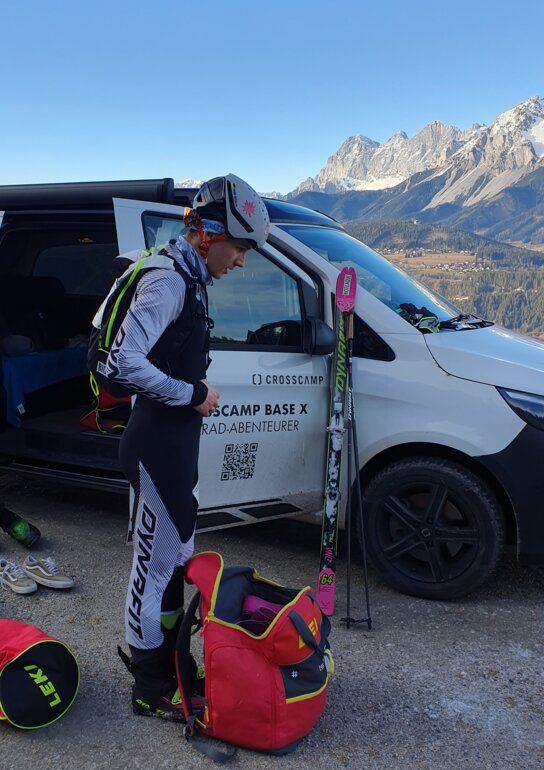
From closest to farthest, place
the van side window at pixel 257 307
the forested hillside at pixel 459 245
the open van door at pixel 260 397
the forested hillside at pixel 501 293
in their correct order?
the open van door at pixel 260 397, the van side window at pixel 257 307, the forested hillside at pixel 501 293, the forested hillside at pixel 459 245

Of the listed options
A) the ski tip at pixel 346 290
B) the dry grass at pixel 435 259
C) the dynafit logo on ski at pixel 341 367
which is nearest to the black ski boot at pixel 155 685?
the dynafit logo on ski at pixel 341 367

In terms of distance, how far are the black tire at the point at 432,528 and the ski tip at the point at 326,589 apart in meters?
0.28

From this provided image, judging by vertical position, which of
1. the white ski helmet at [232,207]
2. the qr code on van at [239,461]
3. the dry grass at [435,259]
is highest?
the white ski helmet at [232,207]

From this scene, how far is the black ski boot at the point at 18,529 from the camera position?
3875mm

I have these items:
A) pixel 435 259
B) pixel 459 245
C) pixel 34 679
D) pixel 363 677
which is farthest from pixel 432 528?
pixel 459 245

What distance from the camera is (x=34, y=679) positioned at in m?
2.35

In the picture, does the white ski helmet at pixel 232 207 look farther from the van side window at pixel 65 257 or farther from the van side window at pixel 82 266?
the van side window at pixel 82 266

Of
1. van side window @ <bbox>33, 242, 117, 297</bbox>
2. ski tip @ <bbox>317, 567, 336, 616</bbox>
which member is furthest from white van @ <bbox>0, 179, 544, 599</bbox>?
van side window @ <bbox>33, 242, 117, 297</bbox>

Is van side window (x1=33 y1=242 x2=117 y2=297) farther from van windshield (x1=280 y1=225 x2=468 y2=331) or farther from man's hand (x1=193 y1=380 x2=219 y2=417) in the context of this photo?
man's hand (x1=193 y1=380 x2=219 y2=417)

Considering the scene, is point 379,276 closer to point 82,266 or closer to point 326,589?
point 326,589

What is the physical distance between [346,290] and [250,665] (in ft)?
5.91

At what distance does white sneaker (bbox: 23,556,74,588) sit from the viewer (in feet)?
11.3

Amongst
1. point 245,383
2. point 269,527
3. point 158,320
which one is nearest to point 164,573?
point 158,320

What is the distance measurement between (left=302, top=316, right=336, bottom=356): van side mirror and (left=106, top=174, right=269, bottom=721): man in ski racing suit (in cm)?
99
